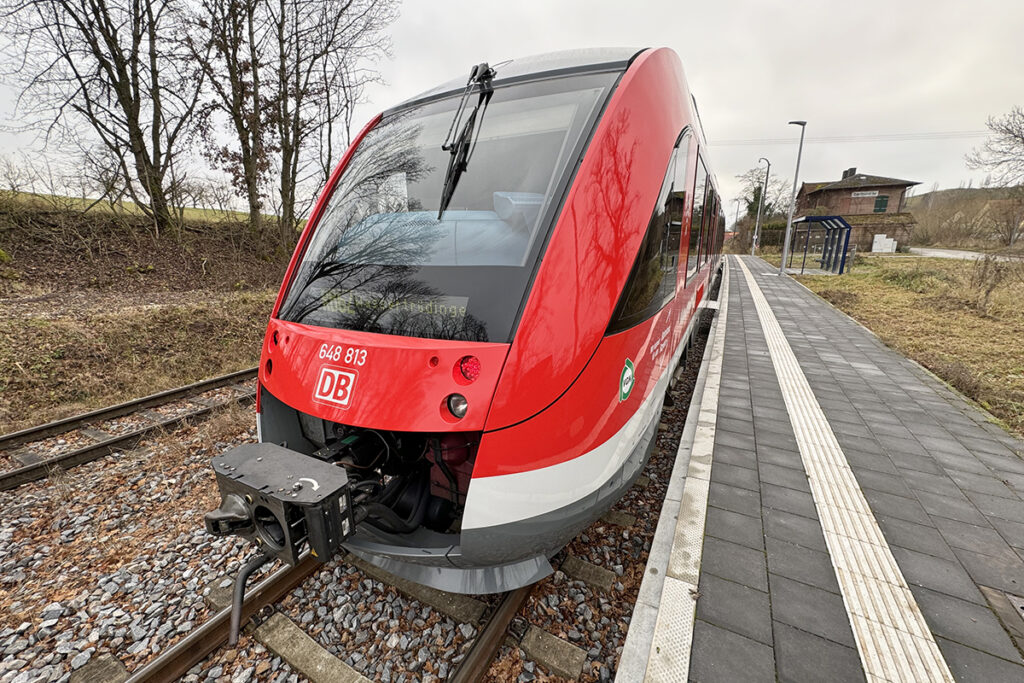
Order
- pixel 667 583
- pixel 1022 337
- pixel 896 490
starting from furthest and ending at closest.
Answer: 1. pixel 1022 337
2. pixel 896 490
3. pixel 667 583

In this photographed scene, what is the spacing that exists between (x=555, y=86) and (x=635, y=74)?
0.42 meters

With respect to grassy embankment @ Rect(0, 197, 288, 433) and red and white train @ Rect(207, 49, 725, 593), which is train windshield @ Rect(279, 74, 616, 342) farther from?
grassy embankment @ Rect(0, 197, 288, 433)

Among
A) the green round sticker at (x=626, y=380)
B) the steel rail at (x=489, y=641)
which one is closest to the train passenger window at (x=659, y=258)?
the green round sticker at (x=626, y=380)

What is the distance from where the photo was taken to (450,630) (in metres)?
2.23

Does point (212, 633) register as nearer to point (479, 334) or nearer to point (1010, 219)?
point (479, 334)

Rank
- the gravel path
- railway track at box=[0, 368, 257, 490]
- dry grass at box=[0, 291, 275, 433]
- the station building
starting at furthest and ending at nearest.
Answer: the station building
dry grass at box=[0, 291, 275, 433]
railway track at box=[0, 368, 257, 490]
the gravel path

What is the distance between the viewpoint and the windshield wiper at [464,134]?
7.57 ft

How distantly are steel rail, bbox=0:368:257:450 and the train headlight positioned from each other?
17.4ft

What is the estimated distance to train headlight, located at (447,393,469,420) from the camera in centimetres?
171

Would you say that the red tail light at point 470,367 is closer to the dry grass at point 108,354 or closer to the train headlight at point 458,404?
the train headlight at point 458,404

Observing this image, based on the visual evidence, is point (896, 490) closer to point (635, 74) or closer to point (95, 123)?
point (635, 74)

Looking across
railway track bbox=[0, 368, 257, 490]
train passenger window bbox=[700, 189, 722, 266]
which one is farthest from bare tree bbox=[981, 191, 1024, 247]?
railway track bbox=[0, 368, 257, 490]

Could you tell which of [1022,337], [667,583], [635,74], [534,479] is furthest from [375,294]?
[1022,337]

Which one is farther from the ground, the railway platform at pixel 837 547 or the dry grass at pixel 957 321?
the dry grass at pixel 957 321
